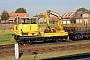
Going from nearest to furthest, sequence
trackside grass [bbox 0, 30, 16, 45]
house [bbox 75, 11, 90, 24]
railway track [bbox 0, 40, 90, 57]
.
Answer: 1. railway track [bbox 0, 40, 90, 57]
2. trackside grass [bbox 0, 30, 16, 45]
3. house [bbox 75, 11, 90, 24]

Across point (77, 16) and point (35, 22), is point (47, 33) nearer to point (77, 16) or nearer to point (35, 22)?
point (35, 22)

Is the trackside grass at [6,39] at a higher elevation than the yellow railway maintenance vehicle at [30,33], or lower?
lower

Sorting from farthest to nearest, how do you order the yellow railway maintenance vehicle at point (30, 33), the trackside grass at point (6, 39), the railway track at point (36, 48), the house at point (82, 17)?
the house at point (82, 17) < the trackside grass at point (6, 39) < the yellow railway maintenance vehicle at point (30, 33) < the railway track at point (36, 48)

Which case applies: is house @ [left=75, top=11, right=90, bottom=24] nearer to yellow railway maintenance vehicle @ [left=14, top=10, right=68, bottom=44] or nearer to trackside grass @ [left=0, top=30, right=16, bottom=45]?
trackside grass @ [left=0, top=30, right=16, bottom=45]

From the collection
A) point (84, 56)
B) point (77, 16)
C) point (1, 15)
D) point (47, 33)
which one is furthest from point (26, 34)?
point (77, 16)

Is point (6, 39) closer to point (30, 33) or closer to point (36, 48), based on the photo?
point (30, 33)

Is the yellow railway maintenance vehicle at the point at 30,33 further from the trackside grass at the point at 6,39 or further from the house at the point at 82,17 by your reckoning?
the house at the point at 82,17

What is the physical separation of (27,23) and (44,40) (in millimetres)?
2607

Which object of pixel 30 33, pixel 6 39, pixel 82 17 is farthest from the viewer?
pixel 82 17

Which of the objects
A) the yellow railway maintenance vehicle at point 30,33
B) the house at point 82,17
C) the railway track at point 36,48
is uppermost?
the house at point 82,17

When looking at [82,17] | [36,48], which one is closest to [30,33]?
[36,48]

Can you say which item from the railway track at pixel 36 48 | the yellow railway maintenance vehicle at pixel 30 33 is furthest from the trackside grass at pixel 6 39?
the railway track at pixel 36 48

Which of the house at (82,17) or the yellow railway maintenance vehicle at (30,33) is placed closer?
the yellow railway maintenance vehicle at (30,33)

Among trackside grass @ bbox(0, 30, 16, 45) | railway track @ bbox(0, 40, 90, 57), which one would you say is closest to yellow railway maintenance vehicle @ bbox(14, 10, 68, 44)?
railway track @ bbox(0, 40, 90, 57)
